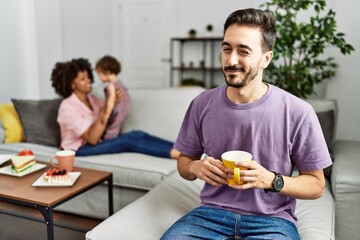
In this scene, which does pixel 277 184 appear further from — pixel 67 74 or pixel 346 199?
pixel 67 74

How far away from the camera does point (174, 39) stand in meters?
5.17

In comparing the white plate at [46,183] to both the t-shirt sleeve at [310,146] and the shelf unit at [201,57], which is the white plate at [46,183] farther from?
the shelf unit at [201,57]

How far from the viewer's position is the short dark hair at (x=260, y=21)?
1.19 m

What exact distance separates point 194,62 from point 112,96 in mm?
2982

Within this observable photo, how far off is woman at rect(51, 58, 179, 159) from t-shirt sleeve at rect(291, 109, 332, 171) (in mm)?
1220

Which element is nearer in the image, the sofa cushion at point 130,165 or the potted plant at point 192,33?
the sofa cushion at point 130,165

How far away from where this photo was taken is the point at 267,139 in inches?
49.4

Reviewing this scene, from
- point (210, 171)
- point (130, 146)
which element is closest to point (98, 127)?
point (130, 146)

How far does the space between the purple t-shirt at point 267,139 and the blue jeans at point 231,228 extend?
37 millimetres

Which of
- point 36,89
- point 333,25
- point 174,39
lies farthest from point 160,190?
point 174,39

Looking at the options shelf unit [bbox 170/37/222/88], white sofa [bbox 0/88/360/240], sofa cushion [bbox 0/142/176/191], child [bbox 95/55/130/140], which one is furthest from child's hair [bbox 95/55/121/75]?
shelf unit [bbox 170/37/222/88]

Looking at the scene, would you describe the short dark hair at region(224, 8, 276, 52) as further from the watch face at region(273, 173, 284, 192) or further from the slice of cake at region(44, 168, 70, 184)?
the slice of cake at region(44, 168, 70, 184)

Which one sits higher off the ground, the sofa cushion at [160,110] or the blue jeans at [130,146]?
the sofa cushion at [160,110]

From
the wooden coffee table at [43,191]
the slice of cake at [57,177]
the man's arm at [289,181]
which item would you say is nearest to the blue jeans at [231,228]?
the man's arm at [289,181]
